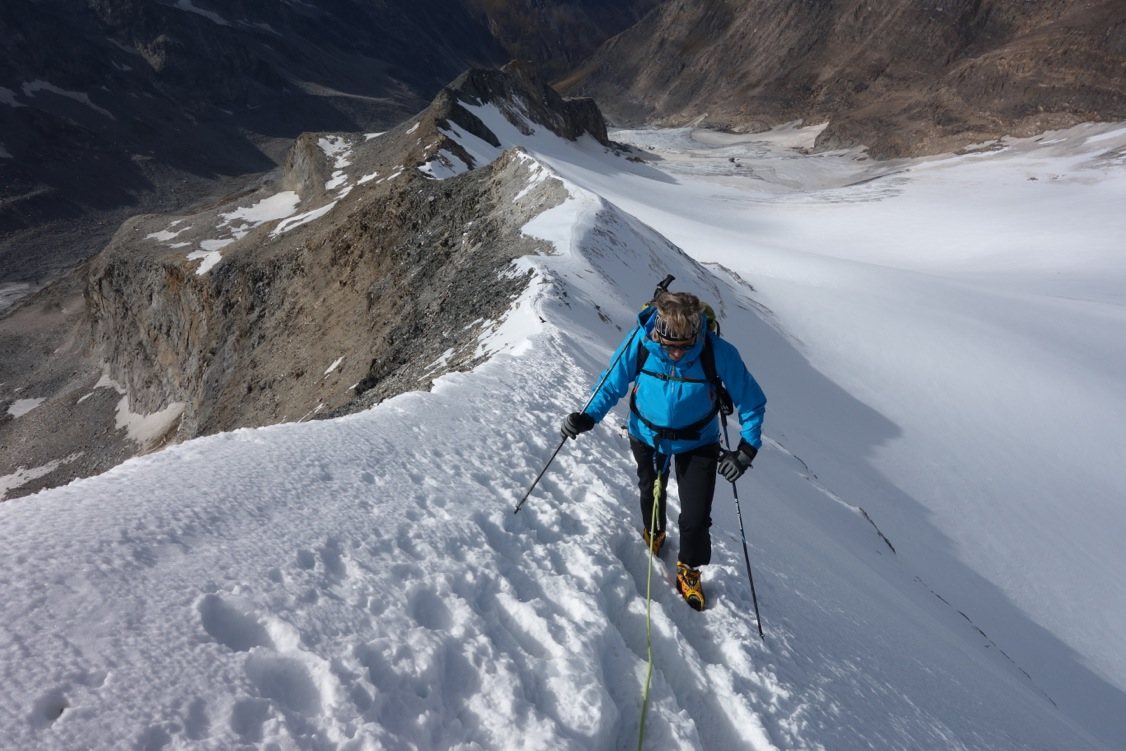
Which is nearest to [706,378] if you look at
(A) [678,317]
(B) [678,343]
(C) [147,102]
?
(B) [678,343]

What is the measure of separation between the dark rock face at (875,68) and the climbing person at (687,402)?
6763 cm

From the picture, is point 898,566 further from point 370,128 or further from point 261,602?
point 370,128

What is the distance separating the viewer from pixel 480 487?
14.8 feet

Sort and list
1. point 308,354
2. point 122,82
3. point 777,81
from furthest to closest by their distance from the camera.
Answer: point 777,81 → point 122,82 → point 308,354

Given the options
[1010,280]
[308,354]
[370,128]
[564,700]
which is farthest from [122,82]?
[564,700]

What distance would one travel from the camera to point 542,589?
367cm

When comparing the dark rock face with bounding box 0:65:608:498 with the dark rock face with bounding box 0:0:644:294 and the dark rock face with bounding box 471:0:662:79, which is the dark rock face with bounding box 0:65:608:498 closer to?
the dark rock face with bounding box 0:0:644:294

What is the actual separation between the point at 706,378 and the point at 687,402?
19 cm

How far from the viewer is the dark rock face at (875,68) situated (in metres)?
62.0

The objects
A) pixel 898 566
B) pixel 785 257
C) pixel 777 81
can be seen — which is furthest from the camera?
pixel 777 81

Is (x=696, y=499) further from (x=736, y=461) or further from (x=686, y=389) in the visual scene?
(x=686, y=389)

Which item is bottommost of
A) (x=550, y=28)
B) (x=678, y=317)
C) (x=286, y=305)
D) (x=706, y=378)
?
(x=286, y=305)

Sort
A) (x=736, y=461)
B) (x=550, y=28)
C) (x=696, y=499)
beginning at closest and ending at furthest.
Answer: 1. (x=736, y=461)
2. (x=696, y=499)
3. (x=550, y=28)

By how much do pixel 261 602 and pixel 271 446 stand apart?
1.66 m
